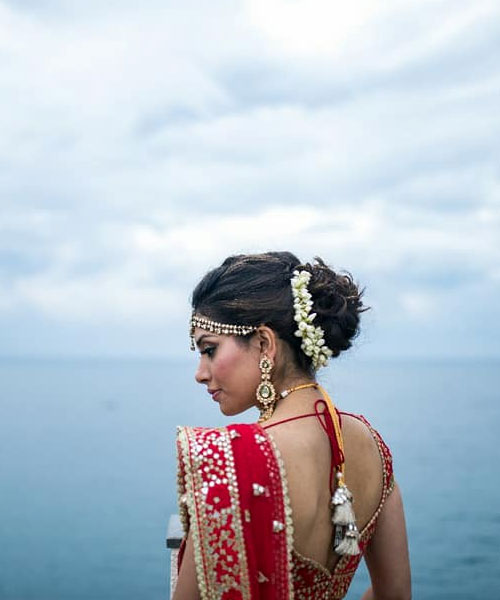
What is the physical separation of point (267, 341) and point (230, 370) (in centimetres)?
15

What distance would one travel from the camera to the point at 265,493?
2121mm

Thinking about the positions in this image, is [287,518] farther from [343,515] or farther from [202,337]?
[202,337]

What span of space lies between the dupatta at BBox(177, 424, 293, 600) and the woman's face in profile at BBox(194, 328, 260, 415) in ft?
1.09

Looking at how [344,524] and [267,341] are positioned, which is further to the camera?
[267,341]

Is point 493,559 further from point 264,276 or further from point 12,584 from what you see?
point 264,276

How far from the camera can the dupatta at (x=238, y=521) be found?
211 cm

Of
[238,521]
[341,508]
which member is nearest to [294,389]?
[341,508]

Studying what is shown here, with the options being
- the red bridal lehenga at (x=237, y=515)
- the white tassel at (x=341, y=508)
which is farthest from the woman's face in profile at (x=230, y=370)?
the white tassel at (x=341, y=508)

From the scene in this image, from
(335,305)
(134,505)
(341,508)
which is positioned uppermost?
(335,305)

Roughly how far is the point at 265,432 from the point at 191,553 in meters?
0.40

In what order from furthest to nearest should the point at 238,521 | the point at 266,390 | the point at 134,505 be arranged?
the point at 134,505
the point at 266,390
the point at 238,521

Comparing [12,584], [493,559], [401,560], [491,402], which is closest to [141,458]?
[12,584]

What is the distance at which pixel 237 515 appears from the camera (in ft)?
6.90

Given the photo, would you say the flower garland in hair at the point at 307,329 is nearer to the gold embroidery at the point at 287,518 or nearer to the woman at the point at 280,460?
the woman at the point at 280,460
